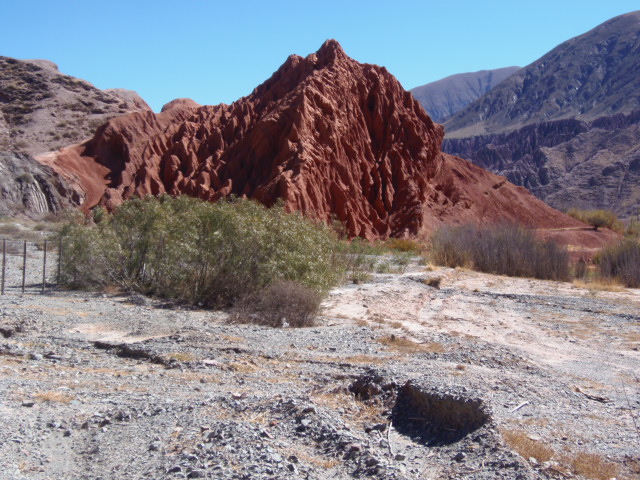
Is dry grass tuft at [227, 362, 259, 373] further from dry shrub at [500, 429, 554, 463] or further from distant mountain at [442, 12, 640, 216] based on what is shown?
distant mountain at [442, 12, 640, 216]

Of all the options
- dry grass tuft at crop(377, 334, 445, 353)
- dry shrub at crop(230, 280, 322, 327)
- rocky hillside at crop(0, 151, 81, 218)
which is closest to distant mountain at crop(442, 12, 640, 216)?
rocky hillside at crop(0, 151, 81, 218)

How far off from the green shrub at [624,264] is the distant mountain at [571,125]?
55127 mm

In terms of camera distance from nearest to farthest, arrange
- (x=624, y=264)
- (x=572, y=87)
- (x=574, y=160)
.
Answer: (x=624, y=264) < (x=574, y=160) < (x=572, y=87)

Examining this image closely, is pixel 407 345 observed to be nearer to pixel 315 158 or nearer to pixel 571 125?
pixel 315 158

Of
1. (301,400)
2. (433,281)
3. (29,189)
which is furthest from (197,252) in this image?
(29,189)

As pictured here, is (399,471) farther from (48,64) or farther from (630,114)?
(630,114)

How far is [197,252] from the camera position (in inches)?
635

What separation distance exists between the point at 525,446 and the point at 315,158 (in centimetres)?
3781

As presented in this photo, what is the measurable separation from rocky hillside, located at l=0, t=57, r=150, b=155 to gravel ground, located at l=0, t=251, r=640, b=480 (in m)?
50.5

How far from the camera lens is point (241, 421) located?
700 centimetres

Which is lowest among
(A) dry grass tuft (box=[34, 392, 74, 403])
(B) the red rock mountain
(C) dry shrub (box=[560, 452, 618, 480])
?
(A) dry grass tuft (box=[34, 392, 74, 403])

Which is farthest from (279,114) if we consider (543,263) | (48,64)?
(48,64)

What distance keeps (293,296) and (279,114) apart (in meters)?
33.8

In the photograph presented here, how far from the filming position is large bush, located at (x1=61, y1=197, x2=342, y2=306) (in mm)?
15844
